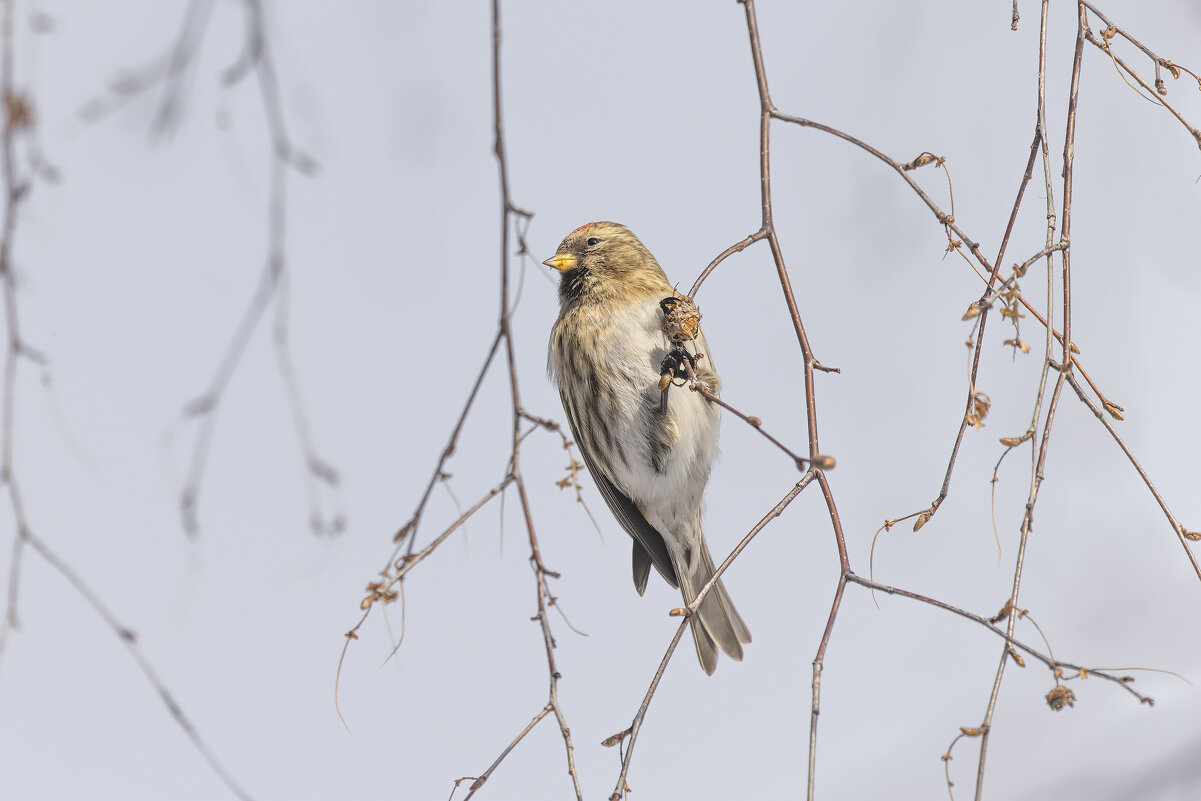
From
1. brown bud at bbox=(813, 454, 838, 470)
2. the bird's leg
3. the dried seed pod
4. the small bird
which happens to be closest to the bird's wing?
the small bird

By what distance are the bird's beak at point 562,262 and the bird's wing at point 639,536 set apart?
68cm

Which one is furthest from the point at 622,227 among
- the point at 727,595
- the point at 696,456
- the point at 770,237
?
the point at 770,237

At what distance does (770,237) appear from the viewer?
2041 millimetres

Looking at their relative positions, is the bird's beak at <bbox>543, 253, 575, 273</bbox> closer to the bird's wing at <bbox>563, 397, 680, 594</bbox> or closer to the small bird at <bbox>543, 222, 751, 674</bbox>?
the small bird at <bbox>543, 222, 751, 674</bbox>

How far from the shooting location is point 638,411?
329 centimetres

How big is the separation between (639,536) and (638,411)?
24.3 inches

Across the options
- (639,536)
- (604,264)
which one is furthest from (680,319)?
(639,536)

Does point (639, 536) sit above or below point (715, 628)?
above

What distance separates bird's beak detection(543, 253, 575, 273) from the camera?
343 cm

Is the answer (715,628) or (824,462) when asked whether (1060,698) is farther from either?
(715,628)

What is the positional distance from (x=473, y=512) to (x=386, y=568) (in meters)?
0.22

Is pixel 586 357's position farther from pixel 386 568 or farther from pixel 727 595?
pixel 386 568

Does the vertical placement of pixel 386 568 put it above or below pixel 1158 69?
below

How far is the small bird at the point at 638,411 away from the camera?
3.22 meters
